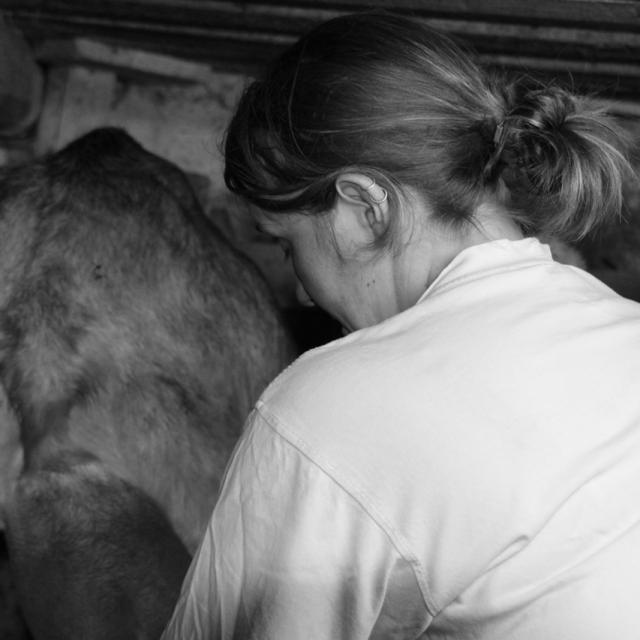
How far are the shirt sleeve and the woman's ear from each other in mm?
368

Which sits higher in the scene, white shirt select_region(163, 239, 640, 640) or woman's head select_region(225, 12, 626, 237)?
woman's head select_region(225, 12, 626, 237)

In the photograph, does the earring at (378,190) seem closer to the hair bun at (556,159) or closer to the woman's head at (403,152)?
the woman's head at (403,152)

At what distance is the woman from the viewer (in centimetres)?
125

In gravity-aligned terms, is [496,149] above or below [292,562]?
above

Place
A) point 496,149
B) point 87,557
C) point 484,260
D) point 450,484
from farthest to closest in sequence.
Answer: point 87,557 → point 496,149 → point 484,260 → point 450,484

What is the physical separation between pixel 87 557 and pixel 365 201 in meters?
1.03

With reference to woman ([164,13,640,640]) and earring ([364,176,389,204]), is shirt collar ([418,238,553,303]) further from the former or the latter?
earring ([364,176,389,204])

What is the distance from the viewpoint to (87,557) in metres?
2.05

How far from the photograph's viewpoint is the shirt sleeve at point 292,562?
4.17 ft

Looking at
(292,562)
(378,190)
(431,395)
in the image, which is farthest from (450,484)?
(378,190)

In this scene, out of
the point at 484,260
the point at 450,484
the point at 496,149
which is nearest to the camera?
the point at 450,484

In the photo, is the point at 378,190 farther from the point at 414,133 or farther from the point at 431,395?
the point at 431,395

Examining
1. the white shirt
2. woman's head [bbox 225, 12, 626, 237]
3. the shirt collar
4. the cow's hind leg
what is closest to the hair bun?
woman's head [bbox 225, 12, 626, 237]

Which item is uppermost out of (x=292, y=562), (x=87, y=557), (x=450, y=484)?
(x=450, y=484)
